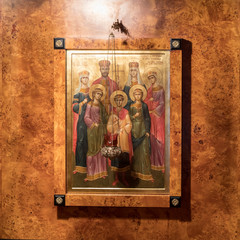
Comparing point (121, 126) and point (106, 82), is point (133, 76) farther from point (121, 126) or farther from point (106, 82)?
point (121, 126)

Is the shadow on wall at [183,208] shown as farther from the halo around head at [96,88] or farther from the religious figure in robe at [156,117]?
the halo around head at [96,88]

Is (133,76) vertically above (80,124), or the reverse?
(133,76)

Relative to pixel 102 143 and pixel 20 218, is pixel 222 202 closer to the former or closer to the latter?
pixel 102 143

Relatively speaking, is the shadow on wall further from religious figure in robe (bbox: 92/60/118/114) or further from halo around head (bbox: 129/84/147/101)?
religious figure in robe (bbox: 92/60/118/114)

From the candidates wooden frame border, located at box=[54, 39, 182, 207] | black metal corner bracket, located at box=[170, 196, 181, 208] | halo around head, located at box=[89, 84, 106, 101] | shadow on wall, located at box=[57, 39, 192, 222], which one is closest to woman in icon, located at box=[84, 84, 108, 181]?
halo around head, located at box=[89, 84, 106, 101]

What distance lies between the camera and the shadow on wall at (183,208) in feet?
6.95

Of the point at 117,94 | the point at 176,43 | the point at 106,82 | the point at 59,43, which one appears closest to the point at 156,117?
the point at 117,94

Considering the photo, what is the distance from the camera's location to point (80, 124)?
6.92 feet

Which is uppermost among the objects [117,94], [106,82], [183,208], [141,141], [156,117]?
[106,82]

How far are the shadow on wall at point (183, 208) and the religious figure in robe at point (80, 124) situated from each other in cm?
40

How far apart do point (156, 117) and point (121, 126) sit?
1.06ft

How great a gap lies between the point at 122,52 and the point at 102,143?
830 millimetres

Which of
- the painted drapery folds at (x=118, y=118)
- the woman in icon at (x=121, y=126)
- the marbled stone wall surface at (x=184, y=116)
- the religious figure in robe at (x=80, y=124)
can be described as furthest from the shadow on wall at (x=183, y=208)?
the religious figure in robe at (x=80, y=124)

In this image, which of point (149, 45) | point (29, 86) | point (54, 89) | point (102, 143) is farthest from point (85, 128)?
point (149, 45)
